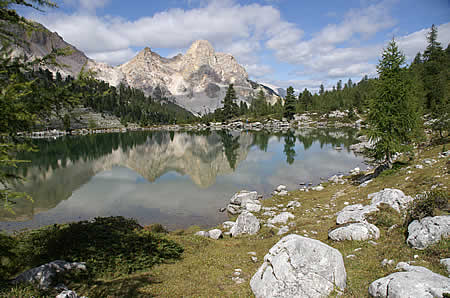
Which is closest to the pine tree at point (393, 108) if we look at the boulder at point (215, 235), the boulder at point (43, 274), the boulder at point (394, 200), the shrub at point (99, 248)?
the boulder at point (394, 200)

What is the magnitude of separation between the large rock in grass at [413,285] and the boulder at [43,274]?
10.9 meters

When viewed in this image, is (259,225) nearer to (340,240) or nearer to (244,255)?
(244,255)

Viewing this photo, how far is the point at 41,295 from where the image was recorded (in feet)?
25.4

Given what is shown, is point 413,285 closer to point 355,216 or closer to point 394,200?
point 355,216

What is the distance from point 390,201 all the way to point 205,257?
11581 millimetres

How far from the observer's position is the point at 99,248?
1238 cm

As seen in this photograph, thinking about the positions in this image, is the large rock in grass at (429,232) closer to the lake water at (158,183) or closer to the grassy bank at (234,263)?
the grassy bank at (234,263)

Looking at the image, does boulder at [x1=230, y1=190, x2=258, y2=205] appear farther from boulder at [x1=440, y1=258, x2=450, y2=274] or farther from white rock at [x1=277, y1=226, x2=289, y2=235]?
boulder at [x1=440, y1=258, x2=450, y2=274]

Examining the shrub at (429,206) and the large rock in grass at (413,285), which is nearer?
the large rock in grass at (413,285)

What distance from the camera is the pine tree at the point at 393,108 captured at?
24.1 m

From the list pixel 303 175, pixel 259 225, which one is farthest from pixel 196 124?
pixel 259 225

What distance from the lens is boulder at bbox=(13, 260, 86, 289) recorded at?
28.0ft

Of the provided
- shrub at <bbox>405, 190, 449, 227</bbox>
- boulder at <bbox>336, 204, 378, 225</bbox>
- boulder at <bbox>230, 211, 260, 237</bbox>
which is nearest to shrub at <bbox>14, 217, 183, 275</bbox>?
boulder at <bbox>230, 211, 260, 237</bbox>

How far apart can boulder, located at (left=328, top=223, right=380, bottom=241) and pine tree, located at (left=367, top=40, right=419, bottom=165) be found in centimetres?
1557
